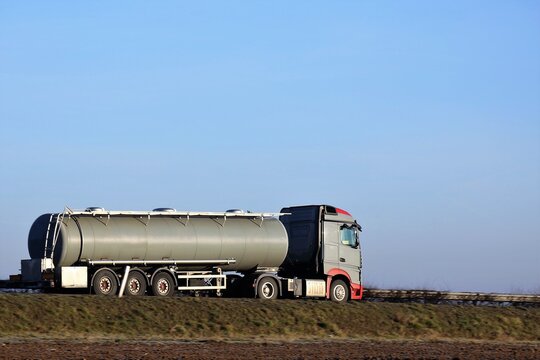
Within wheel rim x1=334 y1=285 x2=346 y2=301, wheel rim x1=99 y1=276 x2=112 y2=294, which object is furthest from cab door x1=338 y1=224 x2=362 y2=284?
wheel rim x1=99 y1=276 x2=112 y2=294

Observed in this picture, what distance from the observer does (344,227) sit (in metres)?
46.4

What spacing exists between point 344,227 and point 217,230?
20.5 ft

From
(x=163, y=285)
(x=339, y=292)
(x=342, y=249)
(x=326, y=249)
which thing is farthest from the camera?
(x=342, y=249)

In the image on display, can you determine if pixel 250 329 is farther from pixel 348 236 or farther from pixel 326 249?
pixel 348 236

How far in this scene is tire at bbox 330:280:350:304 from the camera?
1799 inches

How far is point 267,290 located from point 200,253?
356 centimetres

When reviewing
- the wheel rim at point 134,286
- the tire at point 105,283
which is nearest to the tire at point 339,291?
the wheel rim at point 134,286

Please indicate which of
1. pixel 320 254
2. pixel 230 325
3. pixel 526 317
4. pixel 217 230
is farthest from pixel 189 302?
pixel 526 317

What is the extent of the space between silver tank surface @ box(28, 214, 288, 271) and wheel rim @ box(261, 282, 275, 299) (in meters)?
0.82

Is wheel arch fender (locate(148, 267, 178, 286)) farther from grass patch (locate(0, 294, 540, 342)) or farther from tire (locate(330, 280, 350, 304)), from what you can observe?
tire (locate(330, 280, 350, 304))

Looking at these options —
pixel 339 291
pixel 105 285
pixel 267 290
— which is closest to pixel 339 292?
pixel 339 291

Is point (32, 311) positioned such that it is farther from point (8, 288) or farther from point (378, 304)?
point (378, 304)

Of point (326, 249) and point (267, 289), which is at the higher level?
point (326, 249)

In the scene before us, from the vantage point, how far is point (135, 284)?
4100cm
